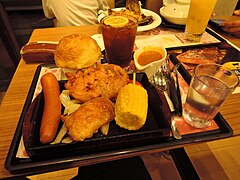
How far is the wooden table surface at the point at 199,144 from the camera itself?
28.5 inches

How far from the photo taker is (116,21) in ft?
3.08

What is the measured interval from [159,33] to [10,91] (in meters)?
0.98

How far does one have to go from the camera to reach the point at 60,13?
1666 millimetres

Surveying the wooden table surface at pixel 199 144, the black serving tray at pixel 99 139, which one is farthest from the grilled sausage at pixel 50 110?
the wooden table surface at pixel 199 144

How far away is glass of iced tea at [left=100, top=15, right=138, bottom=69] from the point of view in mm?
899

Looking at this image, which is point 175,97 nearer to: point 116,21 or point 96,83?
point 96,83

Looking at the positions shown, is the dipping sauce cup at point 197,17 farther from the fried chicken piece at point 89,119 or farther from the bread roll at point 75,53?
A: the fried chicken piece at point 89,119

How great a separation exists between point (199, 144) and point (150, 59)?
57 cm

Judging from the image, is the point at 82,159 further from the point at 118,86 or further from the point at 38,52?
the point at 38,52

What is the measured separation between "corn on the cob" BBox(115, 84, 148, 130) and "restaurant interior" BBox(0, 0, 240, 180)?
129mm

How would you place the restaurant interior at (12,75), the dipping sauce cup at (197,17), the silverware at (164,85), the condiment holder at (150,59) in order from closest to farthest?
1. the silverware at (164,85)
2. the condiment holder at (150,59)
3. the dipping sauce cup at (197,17)
4. the restaurant interior at (12,75)

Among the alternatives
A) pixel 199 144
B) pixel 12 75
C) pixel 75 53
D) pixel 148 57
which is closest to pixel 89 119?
pixel 75 53

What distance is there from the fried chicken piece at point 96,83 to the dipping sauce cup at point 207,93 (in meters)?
0.27

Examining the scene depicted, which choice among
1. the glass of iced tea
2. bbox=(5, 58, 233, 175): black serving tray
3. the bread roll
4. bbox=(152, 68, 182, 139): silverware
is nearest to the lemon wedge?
the glass of iced tea
